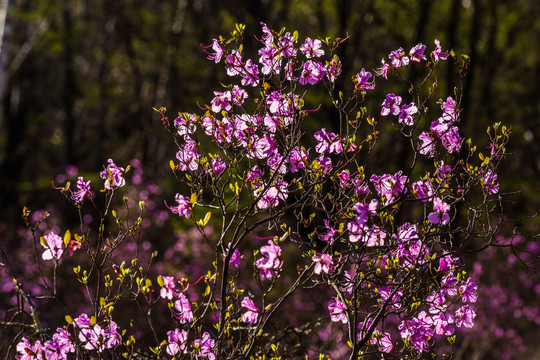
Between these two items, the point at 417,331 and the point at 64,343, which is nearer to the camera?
the point at 64,343

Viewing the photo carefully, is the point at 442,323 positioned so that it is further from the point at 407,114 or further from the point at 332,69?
the point at 332,69

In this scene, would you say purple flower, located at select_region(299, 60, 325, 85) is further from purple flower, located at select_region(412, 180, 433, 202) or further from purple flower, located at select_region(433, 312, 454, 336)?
purple flower, located at select_region(433, 312, 454, 336)

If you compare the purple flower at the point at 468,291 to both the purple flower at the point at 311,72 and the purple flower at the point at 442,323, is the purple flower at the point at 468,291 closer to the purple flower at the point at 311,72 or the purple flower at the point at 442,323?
the purple flower at the point at 442,323

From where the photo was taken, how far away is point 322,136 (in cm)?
282

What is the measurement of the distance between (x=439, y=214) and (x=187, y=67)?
13.2 meters

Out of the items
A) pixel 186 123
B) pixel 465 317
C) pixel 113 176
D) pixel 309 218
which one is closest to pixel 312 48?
pixel 186 123

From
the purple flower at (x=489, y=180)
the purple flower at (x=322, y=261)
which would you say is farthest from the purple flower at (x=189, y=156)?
the purple flower at (x=489, y=180)

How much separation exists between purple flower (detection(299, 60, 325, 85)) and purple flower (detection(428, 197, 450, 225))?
2.68 ft

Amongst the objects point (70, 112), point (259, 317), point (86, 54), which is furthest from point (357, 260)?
point (86, 54)

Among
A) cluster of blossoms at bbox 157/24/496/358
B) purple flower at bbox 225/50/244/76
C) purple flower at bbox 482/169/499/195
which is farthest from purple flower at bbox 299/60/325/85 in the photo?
purple flower at bbox 482/169/499/195

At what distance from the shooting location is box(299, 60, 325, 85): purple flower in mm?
2797

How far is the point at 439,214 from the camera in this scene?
2.46 metres

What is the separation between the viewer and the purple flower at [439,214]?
2.37 meters

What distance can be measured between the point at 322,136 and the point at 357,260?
0.64 metres
